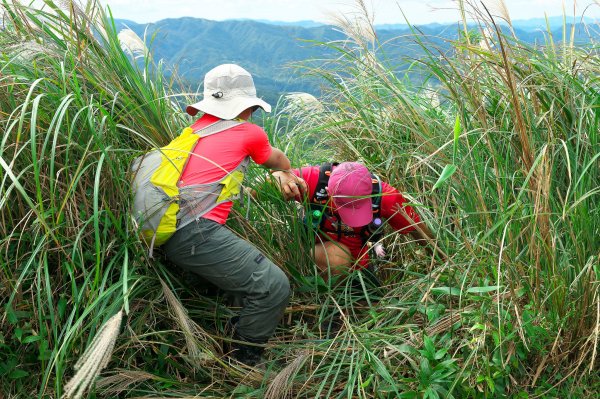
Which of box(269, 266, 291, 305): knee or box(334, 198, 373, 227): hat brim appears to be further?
box(334, 198, 373, 227): hat brim

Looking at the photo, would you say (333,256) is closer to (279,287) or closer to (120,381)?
(279,287)

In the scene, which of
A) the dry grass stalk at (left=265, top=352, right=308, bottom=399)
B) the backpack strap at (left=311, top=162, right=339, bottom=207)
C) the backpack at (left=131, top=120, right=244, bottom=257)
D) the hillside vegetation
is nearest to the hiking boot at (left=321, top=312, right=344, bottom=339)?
the hillside vegetation

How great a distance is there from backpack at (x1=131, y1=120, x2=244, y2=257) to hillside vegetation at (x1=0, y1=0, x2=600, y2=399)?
63mm

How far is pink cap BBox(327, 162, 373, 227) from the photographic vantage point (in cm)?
297

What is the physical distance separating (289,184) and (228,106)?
17.8 inches

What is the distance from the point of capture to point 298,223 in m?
3.04

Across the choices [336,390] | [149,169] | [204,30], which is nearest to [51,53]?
[149,169]

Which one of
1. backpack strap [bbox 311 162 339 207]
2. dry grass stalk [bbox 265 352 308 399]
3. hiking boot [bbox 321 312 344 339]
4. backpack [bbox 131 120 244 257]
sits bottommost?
hiking boot [bbox 321 312 344 339]

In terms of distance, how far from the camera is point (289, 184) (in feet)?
9.79

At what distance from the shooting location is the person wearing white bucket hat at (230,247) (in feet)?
8.57

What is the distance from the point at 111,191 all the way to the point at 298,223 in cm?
91

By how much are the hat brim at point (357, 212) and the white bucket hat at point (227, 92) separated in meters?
0.58

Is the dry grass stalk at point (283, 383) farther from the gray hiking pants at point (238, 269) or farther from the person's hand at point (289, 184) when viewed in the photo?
the person's hand at point (289, 184)

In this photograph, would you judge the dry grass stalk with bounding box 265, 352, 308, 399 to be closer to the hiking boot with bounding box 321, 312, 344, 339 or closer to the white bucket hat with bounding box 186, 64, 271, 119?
the hiking boot with bounding box 321, 312, 344, 339
